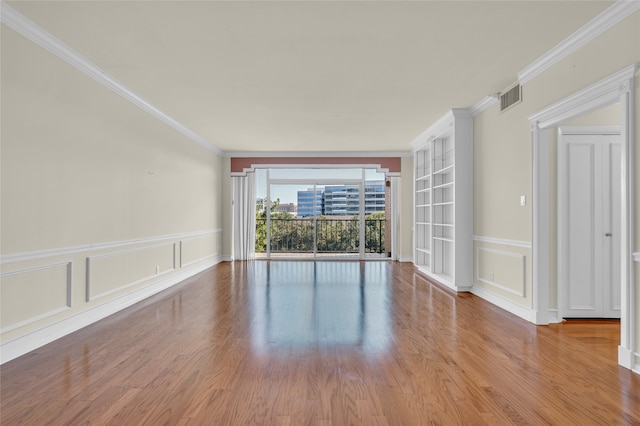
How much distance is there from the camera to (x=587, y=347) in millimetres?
3266

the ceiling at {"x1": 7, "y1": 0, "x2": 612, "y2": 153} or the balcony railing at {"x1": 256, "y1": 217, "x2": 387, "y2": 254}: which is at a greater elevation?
the ceiling at {"x1": 7, "y1": 0, "x2": 612, "y2": 153}

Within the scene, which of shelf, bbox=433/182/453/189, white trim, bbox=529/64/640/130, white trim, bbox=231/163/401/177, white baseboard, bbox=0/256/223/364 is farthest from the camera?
white trim, bbox=231/163/401/177

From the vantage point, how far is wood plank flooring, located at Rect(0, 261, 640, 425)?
2168 millimetres

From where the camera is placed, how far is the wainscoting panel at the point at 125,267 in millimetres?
4047

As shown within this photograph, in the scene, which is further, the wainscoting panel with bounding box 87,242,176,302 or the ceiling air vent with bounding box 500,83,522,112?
the ceiling air vent with bounding box 500,83,522,112

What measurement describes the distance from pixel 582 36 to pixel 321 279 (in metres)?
4.89

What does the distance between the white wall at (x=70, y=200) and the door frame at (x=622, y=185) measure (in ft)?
15.2

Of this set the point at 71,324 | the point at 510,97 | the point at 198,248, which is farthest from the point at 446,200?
the point at 71,324

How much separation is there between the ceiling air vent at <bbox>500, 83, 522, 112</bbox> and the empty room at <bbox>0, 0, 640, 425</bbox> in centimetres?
4

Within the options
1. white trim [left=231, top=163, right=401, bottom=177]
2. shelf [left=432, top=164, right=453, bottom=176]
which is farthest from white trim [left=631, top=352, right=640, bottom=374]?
white trim [left=231, top=163, right=401, bottom=177]

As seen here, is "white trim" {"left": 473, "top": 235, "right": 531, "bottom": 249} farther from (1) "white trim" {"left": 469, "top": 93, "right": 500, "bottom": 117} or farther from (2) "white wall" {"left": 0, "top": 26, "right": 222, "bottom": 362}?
(2) "white wall" {"left": 0, "top": 26, "right": 222, "bottom": 362}

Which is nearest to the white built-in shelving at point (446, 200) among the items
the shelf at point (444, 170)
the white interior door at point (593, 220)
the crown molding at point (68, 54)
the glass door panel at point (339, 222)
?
the shelf at point (444, 170)

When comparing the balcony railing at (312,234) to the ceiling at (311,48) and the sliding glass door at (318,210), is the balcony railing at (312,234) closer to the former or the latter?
the sliding glass door at (318,210)

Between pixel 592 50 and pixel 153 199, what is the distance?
5330 millimetres
